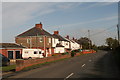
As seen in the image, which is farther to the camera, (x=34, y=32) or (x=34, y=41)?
(x=34, y=32)

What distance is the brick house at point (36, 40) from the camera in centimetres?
4594

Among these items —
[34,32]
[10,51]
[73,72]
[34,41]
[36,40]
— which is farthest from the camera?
[34,32]

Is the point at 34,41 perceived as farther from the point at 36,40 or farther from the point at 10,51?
the point at 10,51

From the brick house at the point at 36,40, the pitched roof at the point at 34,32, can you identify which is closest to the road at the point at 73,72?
the brick house at the point at 36,40

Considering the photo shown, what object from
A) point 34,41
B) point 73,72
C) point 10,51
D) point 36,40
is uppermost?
point 36,40

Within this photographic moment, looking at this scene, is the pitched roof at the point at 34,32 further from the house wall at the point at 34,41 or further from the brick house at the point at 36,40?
the house wall at the point at 34,41

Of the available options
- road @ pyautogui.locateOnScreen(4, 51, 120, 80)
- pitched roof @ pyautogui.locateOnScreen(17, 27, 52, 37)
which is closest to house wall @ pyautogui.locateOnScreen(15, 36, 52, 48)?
pitched roof @ pyautogui.locateOnScreen(17, 27, 52, 37)

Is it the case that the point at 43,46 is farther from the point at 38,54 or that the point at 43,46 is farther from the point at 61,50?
the point at 61,50

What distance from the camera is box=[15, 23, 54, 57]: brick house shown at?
151 ft

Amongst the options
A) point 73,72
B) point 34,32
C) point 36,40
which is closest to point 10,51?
point 36,40

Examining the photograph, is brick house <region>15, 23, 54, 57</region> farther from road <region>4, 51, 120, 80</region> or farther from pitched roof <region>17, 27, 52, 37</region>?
road <region>4, 51, 120, 80</region>

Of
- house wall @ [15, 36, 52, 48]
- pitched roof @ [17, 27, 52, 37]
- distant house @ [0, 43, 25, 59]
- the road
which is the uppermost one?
pitched roof @ [17, 27, 52, 37]

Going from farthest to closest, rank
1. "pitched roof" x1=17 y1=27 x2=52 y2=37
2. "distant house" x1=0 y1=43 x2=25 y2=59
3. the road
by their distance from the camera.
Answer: "pitched roof" x1=17 y1=27 x2=52 y2=37
"distant house" x1=0 y1=43 x2=25 y2=59
the road

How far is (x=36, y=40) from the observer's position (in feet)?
152
